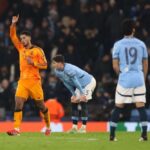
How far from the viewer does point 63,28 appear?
25375mm

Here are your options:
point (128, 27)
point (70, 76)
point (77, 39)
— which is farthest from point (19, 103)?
point (77, 39)

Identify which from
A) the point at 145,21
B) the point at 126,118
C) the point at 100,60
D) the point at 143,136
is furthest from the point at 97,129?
the point at 143,136

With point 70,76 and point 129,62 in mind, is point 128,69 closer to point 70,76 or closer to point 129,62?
point 129,62

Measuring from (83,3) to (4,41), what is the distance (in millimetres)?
2968

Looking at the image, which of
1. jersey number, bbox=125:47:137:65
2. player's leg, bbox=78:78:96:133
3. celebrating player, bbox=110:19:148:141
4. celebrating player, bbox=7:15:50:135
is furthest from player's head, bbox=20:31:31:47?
jersey number, bbox=125:47:137:65

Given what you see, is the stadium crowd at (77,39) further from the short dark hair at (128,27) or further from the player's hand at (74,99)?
the short dark hair at (128,27)

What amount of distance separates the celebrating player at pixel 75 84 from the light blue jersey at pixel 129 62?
3496 mm

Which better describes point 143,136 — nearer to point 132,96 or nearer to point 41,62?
point 132,96

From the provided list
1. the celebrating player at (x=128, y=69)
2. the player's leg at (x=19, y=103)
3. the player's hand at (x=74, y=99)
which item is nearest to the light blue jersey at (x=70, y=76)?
the player's hand at (x=74, y=99)

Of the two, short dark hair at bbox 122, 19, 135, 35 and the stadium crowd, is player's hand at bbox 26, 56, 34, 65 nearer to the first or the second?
short dark hair at bbox 122, 19, 135, 35

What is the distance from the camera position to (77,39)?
25.0m

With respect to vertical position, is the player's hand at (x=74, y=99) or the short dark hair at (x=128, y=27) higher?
the short dark hair at (x=128, y=27)

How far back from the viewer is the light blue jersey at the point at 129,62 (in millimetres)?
14531

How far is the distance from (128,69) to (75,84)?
3752 millimetres
